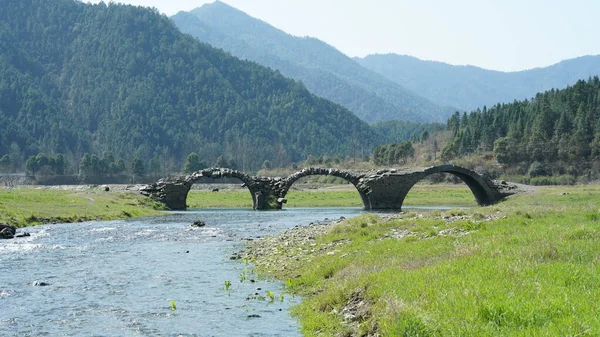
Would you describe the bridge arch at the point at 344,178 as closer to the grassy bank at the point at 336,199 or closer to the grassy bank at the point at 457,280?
the grassy bank at the point at 336,199

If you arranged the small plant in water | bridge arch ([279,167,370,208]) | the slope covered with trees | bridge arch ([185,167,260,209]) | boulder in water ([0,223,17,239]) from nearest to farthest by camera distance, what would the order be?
the small plant in water, boulder in water ([0,223,17,239]), bridge arch ([279,167,370,208]), bridge arch ([185,167,260,209]), the slope covered with trees

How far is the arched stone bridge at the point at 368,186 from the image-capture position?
9806 cm

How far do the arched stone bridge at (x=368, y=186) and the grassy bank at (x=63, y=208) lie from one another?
30.4 feet

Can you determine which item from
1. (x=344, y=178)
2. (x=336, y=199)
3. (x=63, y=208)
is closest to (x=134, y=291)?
(x=63, y=208)

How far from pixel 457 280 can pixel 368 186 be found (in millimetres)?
81751

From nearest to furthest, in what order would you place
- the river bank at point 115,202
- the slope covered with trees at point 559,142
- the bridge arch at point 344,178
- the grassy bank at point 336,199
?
the river bank at point 115,202, the bridge arch at point 344,178, the grassy bank at point 336,199, the slope covered with trees at point 559,142

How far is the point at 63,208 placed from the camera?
69312 millimetres

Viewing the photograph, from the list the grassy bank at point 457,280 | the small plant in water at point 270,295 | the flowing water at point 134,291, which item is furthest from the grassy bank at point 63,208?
the small plant in water at point 270,295

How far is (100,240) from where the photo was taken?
4597 centimetres

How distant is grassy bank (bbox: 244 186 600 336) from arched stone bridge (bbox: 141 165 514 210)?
64.3m

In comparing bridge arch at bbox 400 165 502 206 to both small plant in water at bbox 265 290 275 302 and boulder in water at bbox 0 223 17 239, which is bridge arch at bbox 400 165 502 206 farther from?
small plant in water at bbox 265 290 275 302

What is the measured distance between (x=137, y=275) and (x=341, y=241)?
1166 cm

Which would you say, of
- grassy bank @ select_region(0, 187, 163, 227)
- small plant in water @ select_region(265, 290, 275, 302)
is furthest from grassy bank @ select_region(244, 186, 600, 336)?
grassy bank @ select_region(0, 187, 163, 227)

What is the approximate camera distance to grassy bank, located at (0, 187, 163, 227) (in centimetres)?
5916
